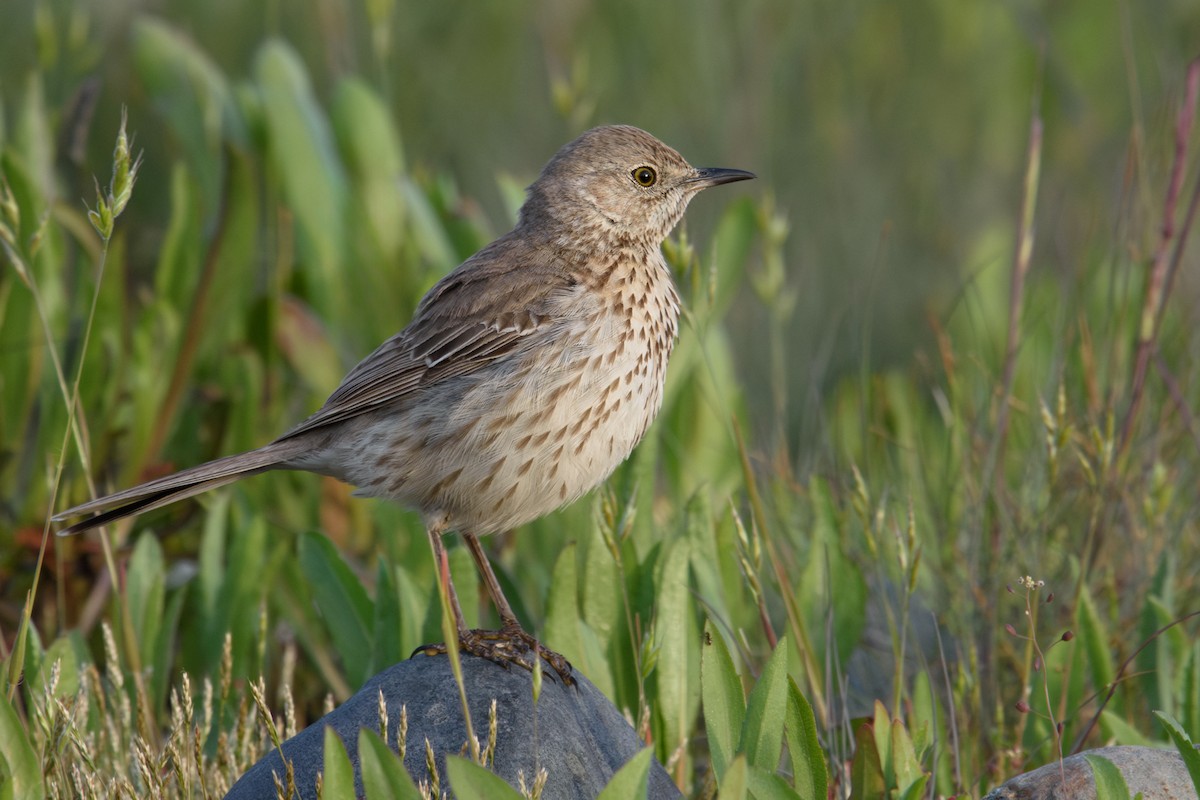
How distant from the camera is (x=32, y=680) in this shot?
14.8ft

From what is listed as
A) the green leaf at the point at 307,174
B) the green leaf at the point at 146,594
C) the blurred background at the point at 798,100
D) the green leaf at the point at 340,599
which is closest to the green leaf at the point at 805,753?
the green leaf at the point at 340,599

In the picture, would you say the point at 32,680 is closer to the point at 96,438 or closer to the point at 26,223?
the point at 96,438

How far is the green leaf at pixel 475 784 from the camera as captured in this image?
291 cm

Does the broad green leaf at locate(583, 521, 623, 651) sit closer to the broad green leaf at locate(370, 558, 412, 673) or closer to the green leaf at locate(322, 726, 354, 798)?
the broad green leaf at locate(370, 558, 412, 673)

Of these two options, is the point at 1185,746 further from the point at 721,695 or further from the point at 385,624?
the point at 385,624

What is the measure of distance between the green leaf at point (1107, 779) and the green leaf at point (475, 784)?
4.43 feet

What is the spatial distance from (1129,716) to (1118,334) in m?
1.39

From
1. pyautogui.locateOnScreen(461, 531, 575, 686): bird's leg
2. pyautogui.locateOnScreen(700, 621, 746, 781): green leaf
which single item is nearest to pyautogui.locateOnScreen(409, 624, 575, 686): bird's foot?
pyautogui.locateOnScreen(461, 531, 575, 686): bird's leg

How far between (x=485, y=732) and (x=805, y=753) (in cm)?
87

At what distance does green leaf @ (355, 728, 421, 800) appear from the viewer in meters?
3.00

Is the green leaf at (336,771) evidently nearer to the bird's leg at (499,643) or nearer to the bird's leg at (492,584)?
the bird's leg at (499,643)

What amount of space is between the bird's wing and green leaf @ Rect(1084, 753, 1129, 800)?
7.24ft

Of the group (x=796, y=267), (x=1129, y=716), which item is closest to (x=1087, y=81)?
(x=796, y=267)

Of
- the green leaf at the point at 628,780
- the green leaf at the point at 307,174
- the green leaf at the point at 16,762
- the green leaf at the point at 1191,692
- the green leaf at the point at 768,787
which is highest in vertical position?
the green leaf at the point at 307,174
